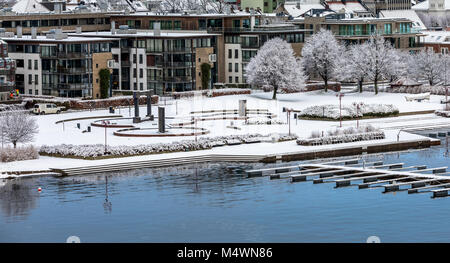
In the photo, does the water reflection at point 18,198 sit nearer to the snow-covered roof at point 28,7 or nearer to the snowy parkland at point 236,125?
the snowy parkland at point 236,125

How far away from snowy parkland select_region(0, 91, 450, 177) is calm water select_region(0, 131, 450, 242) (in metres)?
6.58

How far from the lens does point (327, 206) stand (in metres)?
76.2

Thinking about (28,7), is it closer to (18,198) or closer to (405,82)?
(405,82)

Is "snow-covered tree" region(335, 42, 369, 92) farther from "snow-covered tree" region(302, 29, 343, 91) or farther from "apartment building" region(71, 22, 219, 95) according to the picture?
"apartment building" region(71, 22, 219, 95)

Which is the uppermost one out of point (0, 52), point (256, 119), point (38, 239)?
point (0, 52)

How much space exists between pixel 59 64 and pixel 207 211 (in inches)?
2793

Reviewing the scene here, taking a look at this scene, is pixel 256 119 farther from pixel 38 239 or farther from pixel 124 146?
pixel 38 239

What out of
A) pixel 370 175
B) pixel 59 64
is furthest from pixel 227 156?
pixel 59 64

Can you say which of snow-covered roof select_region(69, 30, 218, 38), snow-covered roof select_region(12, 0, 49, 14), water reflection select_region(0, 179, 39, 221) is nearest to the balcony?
snow-covered roof select_region(69, 30, 218, 38)

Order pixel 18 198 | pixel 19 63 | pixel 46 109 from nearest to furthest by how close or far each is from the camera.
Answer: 1. pixel 18 198
2. pixel 46 109
3. pixel 19 63

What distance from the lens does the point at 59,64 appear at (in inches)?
5551

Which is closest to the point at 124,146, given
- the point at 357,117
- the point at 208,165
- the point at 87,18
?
the point at 208,165

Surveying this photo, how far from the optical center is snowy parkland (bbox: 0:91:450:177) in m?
97.6

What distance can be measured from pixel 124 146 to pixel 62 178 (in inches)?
428
